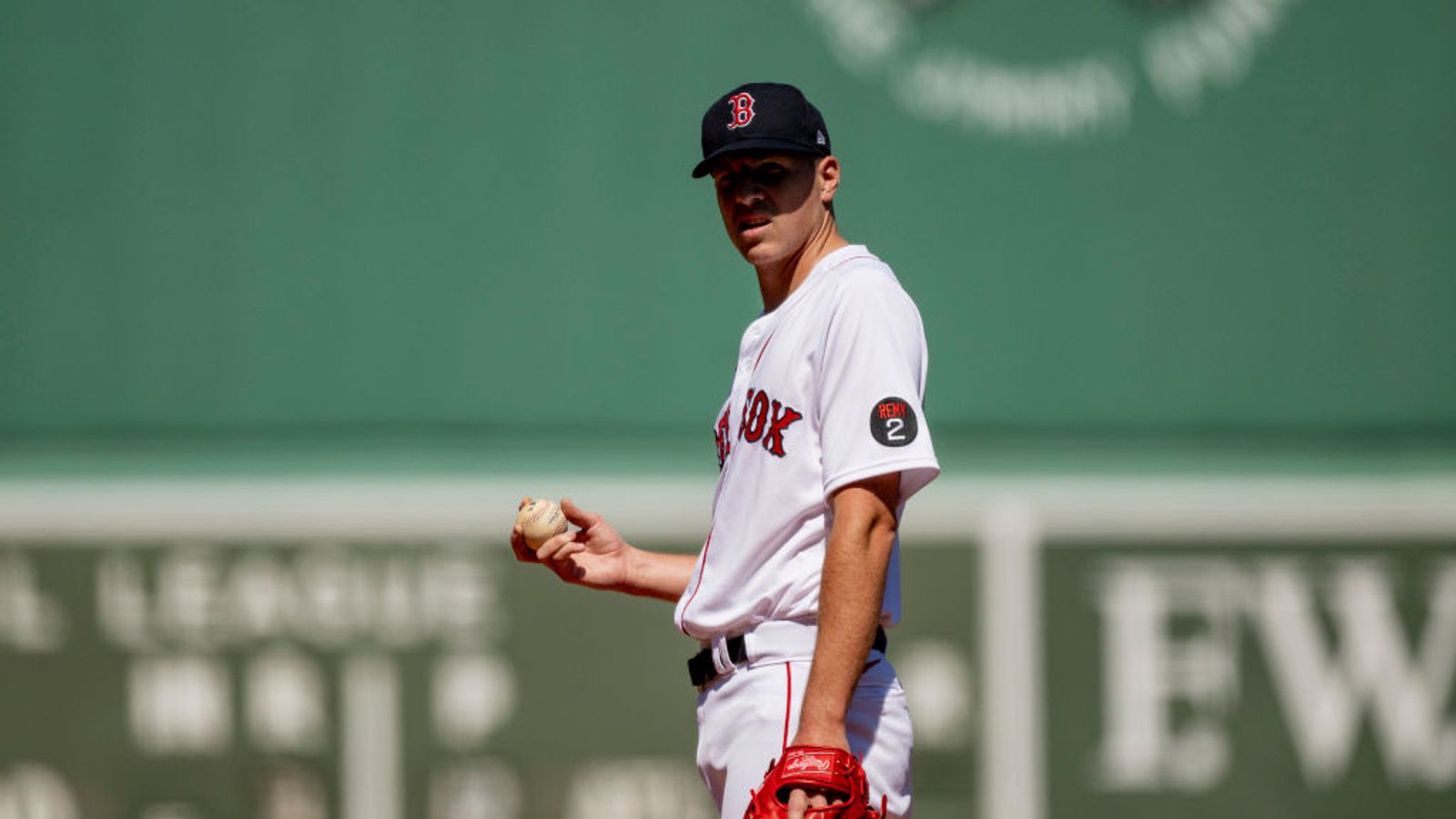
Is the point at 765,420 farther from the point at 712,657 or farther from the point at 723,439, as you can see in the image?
the point at 712,657

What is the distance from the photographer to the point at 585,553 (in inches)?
101

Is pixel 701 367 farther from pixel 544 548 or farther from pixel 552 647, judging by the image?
pixel 544 548

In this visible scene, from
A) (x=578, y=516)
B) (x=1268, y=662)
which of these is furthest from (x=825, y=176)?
(x=1268, y=662)

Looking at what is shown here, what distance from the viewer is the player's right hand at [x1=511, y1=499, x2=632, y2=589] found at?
8.10 feet

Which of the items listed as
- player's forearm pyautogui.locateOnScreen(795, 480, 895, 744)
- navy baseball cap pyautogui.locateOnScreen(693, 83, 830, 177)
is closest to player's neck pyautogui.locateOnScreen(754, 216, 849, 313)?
navy baseball cap pyautogui.locateOnScreen(693, 83, 830, 177)

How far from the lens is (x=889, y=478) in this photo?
79.8 inches

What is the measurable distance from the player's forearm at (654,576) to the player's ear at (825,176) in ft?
2.09

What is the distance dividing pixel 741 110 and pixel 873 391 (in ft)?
1.49

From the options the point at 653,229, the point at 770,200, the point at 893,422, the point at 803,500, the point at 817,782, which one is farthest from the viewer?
the point at 653,229

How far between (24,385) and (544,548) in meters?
2.31

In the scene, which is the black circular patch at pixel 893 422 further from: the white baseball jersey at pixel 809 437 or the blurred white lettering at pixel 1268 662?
the blurred white lettering at pixel 1268 662

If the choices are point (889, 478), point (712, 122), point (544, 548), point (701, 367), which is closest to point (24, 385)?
point (701, 367)

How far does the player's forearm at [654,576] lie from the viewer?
2.54 meters

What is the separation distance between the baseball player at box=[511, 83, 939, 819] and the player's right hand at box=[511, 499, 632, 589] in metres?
0.24
